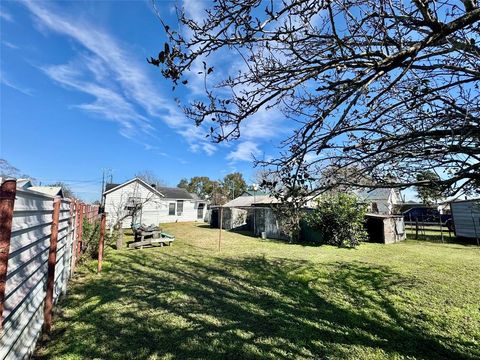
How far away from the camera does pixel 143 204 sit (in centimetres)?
2273

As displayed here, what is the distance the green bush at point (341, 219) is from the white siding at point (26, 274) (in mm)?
11740

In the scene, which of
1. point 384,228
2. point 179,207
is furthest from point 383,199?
point 179,207

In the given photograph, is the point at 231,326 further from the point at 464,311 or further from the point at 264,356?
the point at 464,311

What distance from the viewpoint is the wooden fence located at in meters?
2.10

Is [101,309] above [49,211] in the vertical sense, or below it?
below

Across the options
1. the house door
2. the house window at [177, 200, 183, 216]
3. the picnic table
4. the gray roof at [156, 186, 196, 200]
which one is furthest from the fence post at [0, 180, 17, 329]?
the house door

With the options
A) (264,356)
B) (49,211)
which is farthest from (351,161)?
(49,211)

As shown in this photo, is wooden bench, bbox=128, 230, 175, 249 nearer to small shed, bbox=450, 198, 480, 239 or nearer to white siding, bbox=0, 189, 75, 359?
white siding, bbox=0, 189, 75, 359

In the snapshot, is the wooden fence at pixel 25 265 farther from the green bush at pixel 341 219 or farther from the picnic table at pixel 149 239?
the green bush at pixel 341 219

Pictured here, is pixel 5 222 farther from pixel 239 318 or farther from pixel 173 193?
pixel 173 193

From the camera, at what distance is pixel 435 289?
6379 millimetres

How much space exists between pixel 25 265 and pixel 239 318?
3.14m

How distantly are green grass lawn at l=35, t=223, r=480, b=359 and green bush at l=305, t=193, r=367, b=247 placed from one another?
195 inches

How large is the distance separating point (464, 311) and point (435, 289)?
4.38ft
